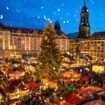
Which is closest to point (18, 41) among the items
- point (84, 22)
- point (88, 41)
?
point (84, 22)

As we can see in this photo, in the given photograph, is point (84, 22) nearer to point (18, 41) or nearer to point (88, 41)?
point (88, 41)

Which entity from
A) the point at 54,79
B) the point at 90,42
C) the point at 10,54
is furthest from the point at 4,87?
the point at 90,42

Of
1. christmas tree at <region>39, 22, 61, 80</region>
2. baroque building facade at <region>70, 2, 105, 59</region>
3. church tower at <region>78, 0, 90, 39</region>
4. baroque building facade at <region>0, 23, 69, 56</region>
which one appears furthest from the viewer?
church tower at <region>78, 0, 90, 39</region>

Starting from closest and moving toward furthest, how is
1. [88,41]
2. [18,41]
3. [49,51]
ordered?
[49,51] < [18,41] < [88,41]

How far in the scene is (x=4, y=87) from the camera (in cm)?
2253

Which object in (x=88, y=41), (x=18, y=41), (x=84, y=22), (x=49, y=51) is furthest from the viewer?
(x=88, y=41)

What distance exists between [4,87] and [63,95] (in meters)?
5.73

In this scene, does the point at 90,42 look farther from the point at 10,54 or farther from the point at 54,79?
the point at 54,79

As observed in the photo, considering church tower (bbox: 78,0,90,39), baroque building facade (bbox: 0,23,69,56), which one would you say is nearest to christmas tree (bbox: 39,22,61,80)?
baroque building facade (bbox: 0,23,69,56)

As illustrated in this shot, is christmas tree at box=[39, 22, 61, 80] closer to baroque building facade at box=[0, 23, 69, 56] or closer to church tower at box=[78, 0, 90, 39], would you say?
baroque building facade at box=[0, 23, 69, 56]

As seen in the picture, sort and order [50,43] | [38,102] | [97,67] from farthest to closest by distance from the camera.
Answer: [97,67], [50,43], [38,102]

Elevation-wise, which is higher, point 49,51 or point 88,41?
point 88,41

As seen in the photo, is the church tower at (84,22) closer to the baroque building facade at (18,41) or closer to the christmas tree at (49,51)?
the baroque building facade at (18,41)

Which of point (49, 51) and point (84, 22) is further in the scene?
point (84, 22)
